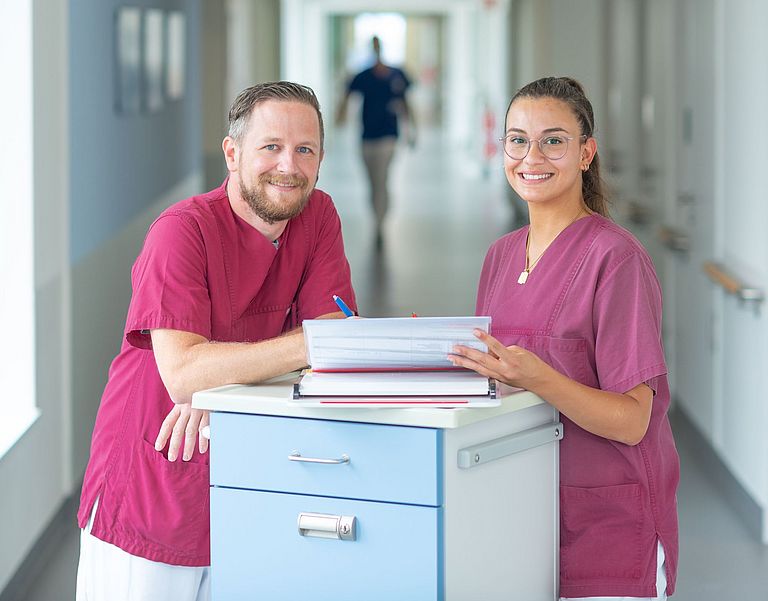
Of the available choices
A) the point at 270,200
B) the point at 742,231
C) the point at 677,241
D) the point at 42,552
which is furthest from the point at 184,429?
the point at 677,241

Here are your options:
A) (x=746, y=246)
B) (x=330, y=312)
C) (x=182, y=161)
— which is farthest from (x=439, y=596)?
(x=182, y=161)

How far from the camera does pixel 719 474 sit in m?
4.69

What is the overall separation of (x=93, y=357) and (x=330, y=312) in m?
2.80

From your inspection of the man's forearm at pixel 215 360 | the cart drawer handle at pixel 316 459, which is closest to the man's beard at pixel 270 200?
the man's forearm at pixel 215 360

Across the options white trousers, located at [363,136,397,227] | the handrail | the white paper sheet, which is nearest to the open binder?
the white paper sheet

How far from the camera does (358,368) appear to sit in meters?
1.73

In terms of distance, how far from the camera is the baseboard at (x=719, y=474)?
4.18 metres

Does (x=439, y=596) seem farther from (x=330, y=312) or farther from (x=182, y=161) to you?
(x=182, y=161)

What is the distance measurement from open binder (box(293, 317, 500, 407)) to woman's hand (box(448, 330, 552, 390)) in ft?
0.04

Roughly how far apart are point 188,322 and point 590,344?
66 cm

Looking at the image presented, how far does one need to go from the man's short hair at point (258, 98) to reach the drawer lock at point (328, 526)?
2.28ft

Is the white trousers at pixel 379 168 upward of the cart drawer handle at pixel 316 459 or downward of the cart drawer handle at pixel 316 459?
upward

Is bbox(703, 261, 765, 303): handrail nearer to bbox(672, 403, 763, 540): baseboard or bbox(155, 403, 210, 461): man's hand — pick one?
bbox(672, 403, 763, 540): baseboard

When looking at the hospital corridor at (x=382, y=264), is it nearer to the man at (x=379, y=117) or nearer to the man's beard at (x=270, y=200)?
the man's beard at (x=270, y=200)
